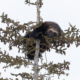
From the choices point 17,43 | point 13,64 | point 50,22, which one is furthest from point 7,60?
point 50,22

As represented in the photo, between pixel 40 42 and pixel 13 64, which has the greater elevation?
pixel 40 42

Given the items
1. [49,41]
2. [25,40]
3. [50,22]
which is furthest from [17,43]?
[50,22]

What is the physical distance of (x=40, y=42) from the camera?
7.35 metres

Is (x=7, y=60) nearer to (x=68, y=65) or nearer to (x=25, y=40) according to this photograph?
(x=25, y=40)

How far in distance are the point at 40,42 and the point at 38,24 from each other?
0.82 metres

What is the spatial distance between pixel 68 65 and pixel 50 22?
2.77m

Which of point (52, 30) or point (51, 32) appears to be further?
point (52, 30)

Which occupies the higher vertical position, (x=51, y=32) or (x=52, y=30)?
(x=52, y=30)

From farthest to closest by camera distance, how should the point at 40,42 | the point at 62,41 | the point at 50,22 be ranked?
the point at 50,22, the point at 40,42, the point at 62,41

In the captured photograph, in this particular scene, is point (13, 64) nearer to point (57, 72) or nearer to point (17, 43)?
point (17, 43)

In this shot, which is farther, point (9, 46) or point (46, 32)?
point (46, 32)

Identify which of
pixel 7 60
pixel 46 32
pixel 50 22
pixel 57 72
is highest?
pixel 50 22

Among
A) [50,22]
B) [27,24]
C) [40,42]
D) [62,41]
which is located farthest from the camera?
[50,22]

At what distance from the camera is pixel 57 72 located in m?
6.42
